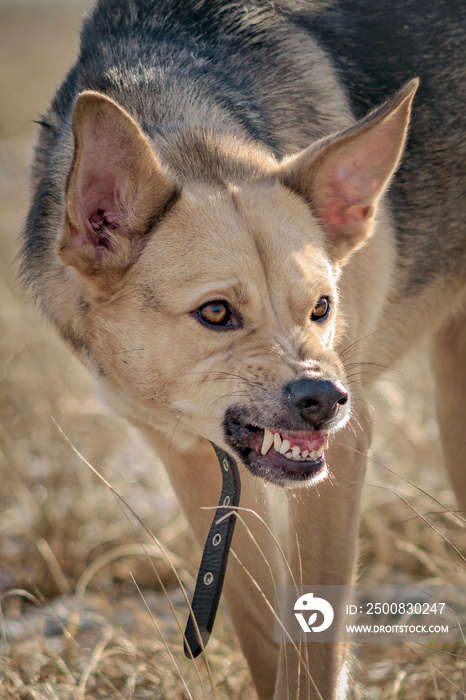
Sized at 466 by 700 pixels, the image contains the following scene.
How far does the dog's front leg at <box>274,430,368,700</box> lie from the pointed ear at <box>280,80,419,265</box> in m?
0.75

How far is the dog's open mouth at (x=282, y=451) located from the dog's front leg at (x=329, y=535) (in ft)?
1.52

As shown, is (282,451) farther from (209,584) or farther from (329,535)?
(329,535)

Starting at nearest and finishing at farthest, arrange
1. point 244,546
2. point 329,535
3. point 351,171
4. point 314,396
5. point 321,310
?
1. point 314,396
2. point 321,310
3. point 351,171
4. point 329,535
5. point 244,546

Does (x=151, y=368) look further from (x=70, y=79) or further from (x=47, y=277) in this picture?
(x=70, y=79)

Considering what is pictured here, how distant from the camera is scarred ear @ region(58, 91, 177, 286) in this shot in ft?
7.20

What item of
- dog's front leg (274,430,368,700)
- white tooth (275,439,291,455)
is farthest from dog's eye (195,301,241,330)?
dog's front leg (274,430,368,700)

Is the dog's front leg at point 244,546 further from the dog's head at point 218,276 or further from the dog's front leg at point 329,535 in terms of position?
the dog's head at point 218,276

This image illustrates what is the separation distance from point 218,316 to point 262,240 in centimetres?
28

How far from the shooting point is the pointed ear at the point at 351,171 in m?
2.49

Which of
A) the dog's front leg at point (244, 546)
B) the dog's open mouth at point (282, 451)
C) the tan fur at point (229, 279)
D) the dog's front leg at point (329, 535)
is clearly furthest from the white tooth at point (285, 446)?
the dog's front leg at point (244, 546)

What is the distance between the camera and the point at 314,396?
2.20 m

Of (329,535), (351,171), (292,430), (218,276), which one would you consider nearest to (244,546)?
(329,535)

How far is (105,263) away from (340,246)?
0.84 m

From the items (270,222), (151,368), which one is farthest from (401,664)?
(270,222)
